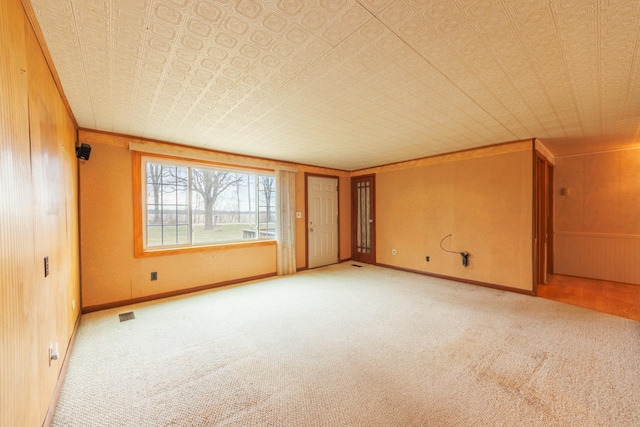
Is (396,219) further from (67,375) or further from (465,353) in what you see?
(67,375)

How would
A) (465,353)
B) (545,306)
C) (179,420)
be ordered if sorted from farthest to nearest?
(545,306) < (465,353) < (179,420)

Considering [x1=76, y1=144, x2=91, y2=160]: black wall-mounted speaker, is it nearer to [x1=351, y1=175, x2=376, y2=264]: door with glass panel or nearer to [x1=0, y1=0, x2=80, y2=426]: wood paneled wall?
[x1=0, y1=0, x2=80, y2=426]: wood paneled wall

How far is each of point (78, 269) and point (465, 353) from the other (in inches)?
172

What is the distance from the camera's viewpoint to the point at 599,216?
15.5 ft

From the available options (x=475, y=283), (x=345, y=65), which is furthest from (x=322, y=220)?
(x=345, y=65)

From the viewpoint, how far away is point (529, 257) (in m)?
3.92

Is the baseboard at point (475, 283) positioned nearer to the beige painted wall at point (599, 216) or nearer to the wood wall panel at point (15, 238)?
the beige painted wall at point (599, 216)

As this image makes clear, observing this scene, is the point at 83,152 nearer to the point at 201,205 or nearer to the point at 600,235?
the point at 201,205

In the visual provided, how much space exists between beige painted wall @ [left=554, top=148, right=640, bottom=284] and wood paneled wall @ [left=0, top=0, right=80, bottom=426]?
722cm

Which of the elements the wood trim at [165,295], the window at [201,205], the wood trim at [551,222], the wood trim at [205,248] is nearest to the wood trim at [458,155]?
the wood trim at [551,222]

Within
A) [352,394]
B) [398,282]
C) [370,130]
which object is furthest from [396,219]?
[352,394]

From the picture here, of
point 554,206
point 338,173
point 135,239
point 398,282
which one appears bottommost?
point 398,282

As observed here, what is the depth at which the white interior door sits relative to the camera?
19.2 feet

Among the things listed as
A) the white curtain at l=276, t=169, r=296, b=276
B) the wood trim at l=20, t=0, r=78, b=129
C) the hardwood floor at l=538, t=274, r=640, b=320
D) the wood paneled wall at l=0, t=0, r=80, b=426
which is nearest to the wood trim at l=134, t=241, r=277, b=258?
the white curtain at l=276, t=169, r=296, b=276
